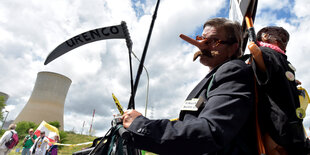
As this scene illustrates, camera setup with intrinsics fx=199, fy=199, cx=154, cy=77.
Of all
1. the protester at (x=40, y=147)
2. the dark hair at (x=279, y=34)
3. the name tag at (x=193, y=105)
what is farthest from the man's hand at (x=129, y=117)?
the protester at (x=40, y=147)

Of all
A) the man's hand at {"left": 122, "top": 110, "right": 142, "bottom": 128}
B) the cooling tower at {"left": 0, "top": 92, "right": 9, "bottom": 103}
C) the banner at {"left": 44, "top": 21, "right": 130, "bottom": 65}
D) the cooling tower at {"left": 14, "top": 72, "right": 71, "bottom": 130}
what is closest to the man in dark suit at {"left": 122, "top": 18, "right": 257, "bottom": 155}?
the man's hand at {"left": 122, "top": 110, "right": 142, "bottom": 128}

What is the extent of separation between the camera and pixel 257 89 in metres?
1.04

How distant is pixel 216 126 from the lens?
83cm

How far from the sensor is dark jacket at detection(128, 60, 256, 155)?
83cm

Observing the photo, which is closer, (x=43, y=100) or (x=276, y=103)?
(x=276, y=103)

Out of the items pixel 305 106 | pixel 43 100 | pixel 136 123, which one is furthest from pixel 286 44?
pixel 43 100

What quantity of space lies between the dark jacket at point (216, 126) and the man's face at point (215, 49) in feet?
1.18

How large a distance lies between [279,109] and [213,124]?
365 millimetres

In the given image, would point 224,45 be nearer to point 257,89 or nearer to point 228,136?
point 257,89

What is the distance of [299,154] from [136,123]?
778 millimetres

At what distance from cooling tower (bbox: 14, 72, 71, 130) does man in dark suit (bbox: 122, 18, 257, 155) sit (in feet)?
131

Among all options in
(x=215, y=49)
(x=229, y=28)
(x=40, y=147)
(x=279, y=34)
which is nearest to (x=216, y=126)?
(x=215, y=49)

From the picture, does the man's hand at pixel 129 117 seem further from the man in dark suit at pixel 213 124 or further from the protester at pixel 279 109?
the protester at pixel 279 109

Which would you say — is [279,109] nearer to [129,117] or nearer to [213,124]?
[213,124]
